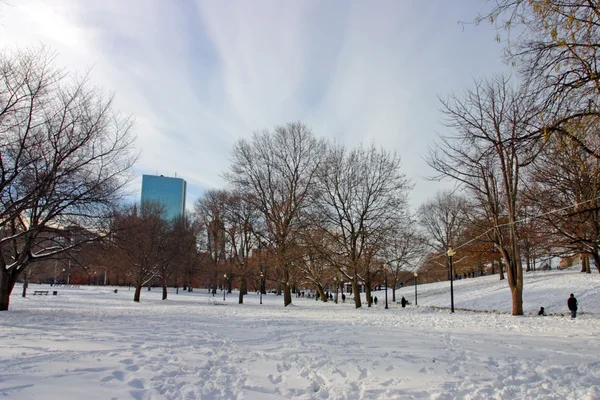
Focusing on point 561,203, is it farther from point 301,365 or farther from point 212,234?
point 212,234

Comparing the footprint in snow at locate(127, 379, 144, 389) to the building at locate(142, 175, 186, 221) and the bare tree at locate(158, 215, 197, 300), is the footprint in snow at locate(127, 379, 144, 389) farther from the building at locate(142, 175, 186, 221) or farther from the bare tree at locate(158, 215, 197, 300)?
the building at locate(142, 175, 186, 221)

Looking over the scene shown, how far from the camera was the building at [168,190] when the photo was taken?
112 m

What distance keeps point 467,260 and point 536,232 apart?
94.1 ft

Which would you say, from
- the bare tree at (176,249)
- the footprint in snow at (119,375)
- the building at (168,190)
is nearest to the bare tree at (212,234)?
the bare tree at (176,249)

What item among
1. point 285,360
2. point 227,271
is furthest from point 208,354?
point 227,271

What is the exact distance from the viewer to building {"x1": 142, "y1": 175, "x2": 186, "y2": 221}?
111500mm

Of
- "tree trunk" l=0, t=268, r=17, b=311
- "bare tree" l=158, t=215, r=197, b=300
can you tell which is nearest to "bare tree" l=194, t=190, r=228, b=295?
"bare tree" l=158, t=215, r=197, b=300

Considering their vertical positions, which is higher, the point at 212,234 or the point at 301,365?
the point at 212,234

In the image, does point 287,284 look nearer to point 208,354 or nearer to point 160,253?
point 160,253

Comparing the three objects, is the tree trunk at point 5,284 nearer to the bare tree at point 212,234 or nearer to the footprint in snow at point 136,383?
the footprint in snow at point 136,383

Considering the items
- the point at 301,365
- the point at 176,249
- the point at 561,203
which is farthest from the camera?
the point at 176,249

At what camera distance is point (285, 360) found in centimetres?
691

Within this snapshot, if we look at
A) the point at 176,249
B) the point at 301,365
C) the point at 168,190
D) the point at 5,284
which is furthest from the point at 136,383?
the point at 168,190

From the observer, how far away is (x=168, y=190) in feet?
382
